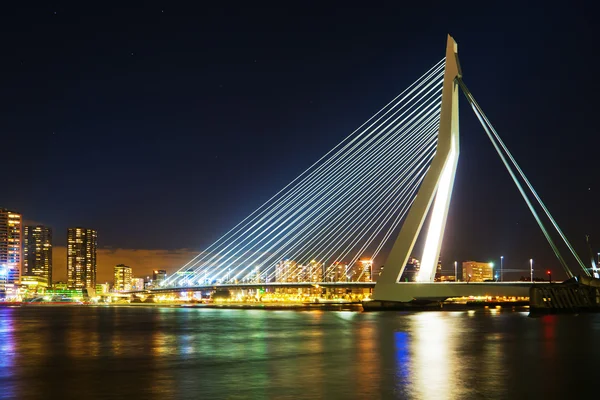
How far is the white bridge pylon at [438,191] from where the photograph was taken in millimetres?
34562

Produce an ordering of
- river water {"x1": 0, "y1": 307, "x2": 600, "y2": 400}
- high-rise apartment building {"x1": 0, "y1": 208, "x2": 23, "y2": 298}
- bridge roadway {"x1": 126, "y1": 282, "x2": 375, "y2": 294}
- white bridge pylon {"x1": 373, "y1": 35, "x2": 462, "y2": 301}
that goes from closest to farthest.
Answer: river water {"x1": 0, "y1": 307, "x2": 600, "y2": 400} → white bridge pylon {"x1": 373, "y1": 35, "x2": 462, "y2": 301} → bridge roadway {"x1": 126, "y1": 282, "x2": 375, "y2": 294} → high-rise apartment building {"x1": 0, "y1": 208, "x2": 23, "y2": 298}

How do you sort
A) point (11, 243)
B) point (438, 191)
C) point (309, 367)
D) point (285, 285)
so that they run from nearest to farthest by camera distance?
point (309, 367), point (438, 191), point (285, 285), point (11, 243)

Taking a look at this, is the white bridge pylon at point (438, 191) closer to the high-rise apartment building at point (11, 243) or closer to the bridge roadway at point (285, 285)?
the bridge roadway at point (285, 285)

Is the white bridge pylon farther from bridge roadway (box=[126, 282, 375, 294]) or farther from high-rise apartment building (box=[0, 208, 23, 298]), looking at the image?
high-rise apartment building (box=[0, 208, 23, 298])

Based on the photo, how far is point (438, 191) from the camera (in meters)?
35.0

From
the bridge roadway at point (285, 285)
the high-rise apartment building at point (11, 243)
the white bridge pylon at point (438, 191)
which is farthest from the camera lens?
the high-rise apartment building at point (11, 243)

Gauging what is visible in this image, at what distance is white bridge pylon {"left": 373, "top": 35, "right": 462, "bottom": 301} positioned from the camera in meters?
34.6

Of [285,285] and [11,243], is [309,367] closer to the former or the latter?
[285,285]

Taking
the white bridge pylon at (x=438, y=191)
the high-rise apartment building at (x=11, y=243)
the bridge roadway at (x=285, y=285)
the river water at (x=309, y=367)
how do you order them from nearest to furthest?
the river water at (x=309, y=367)
the white bridge pylon at (x=438, y=191)
the bridge roadway at (x=285, y=285)
the high-rise apartment building at (x=11, y=243)

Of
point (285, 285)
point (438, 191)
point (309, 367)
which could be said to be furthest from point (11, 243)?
point (309, 367)

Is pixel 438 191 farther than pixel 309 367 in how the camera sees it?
Yes

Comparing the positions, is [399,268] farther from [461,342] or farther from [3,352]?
[3,352]

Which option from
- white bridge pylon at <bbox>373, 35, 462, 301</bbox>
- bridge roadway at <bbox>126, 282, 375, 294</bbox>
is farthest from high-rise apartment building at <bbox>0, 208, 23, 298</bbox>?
white bridge pylon at <bbox>373, 35, 462, 301</bbox>

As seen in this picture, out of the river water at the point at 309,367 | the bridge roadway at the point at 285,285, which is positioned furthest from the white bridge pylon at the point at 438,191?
the river water at the point at 309,367
